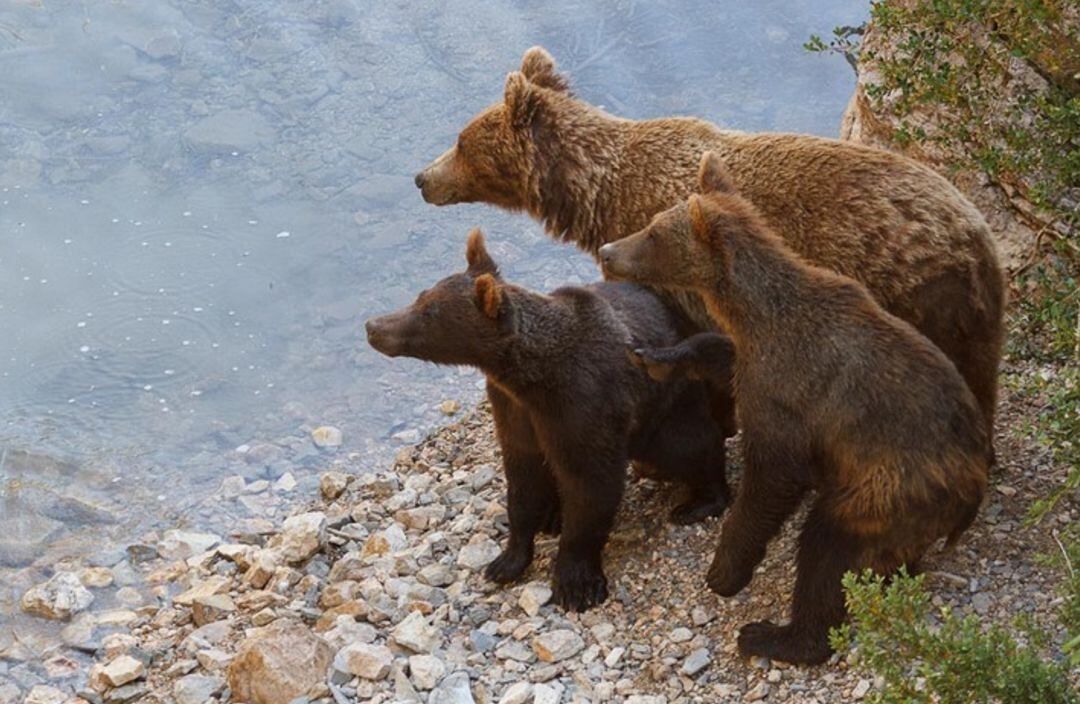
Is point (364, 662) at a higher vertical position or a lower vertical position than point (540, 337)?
lower

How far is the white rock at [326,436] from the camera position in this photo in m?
8.66

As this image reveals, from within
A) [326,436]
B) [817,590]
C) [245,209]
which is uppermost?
[817,590]

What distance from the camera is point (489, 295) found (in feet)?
21.4

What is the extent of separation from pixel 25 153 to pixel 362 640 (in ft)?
16.1

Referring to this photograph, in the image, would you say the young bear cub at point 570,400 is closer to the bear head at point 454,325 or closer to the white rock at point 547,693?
the bear head at point 454,325

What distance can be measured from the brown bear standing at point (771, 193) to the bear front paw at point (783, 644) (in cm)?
142

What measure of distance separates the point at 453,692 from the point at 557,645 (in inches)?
20.2

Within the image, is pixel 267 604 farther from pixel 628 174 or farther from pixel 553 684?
pixel 628 174

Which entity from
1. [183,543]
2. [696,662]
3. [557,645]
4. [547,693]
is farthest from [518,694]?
[183,543]

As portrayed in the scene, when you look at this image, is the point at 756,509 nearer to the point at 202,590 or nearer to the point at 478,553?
the point at 478,553

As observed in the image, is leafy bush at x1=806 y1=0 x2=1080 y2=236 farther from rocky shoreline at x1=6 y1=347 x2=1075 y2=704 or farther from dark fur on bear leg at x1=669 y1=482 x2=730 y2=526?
dark fur on bear leg at x1=669 y1=482 x2=730 y2=526

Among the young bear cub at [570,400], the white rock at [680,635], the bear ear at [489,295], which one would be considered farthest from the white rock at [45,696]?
the white rock at [680,635]

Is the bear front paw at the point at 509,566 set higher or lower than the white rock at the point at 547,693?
lower

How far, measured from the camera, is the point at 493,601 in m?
6.77
